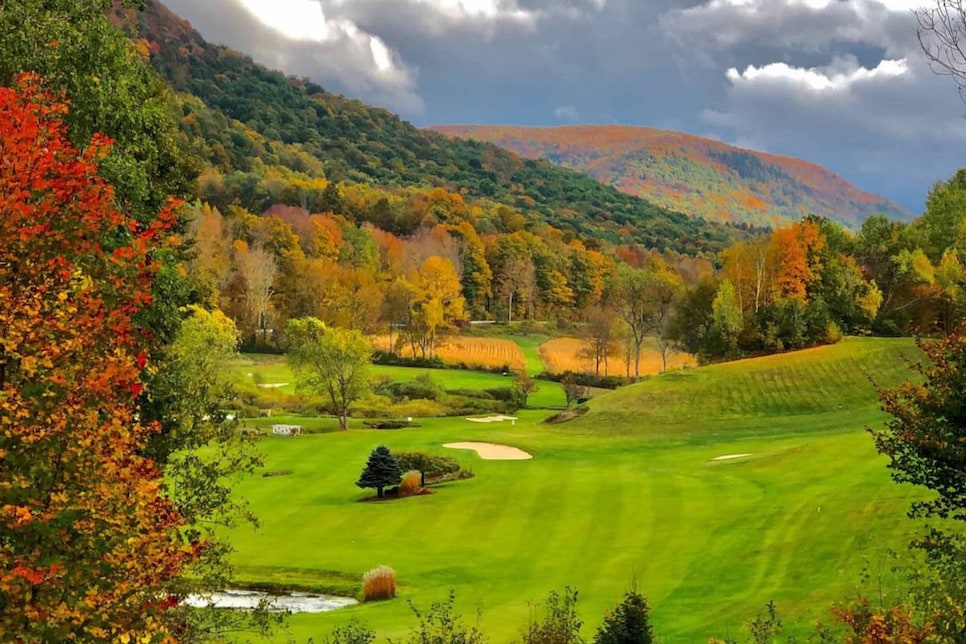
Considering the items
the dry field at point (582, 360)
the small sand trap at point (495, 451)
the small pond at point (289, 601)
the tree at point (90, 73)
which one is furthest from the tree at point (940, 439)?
the dry field at point (582, 360)

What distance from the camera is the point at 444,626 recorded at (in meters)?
11.8

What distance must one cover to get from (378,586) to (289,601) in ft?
8.49

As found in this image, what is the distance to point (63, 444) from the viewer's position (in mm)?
8234

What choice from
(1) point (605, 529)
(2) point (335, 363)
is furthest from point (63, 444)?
(2) point (335, 363)

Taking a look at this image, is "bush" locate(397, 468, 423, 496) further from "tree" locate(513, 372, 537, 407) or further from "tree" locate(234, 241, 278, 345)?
"tree" locate(234, 241, 278, 345)

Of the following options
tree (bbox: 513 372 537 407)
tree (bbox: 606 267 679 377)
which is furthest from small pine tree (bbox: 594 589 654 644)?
tree (bbox: 606 267 679 377)

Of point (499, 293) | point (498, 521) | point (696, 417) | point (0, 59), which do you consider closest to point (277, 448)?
point (498, 521)

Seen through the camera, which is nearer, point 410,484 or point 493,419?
A: point 410,484

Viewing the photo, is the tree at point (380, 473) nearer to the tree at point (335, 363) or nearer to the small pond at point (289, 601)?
the small pond at point (289, 601)

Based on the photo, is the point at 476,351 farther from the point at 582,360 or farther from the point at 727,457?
the point at 727,457

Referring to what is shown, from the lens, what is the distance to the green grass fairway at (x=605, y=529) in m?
17.0

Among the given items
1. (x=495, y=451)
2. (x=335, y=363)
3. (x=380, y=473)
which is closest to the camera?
(x=380, y=473)

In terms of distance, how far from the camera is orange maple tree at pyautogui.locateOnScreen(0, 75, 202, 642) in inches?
304

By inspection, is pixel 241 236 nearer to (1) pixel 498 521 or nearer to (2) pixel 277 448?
(2) pixel 277 448
